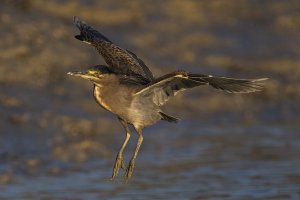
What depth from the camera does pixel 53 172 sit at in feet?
40.4

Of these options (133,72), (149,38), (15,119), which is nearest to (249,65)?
(149,38)

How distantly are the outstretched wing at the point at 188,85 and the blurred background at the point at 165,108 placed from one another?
2.08 m

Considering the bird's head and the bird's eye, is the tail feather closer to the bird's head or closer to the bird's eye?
the bird's head

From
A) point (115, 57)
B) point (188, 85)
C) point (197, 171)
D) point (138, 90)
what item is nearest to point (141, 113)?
point (138, 90)

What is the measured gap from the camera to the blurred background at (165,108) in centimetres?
1203

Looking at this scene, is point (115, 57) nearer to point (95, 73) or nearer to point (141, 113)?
point (141, 113)

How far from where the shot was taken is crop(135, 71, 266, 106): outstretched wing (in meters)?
9.05

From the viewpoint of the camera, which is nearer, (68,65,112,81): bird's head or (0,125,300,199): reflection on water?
(68,65,112,81): bird's head

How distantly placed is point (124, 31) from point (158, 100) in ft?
25.5

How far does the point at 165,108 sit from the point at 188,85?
620cm

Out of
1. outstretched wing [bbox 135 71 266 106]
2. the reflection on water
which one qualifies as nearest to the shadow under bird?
outstretched wing [bbox 135 71 266 106]

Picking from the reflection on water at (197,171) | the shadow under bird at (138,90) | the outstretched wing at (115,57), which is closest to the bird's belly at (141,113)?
the shadow under bird at (138,90)

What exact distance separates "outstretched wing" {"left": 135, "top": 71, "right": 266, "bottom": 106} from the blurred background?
208 centimetres

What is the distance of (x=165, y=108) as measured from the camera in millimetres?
15422
